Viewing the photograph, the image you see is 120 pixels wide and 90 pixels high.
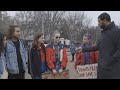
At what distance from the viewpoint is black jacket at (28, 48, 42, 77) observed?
6144 millimetres

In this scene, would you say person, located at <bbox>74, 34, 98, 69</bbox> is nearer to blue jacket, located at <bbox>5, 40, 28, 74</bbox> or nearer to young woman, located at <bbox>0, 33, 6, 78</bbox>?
blue jacket, located at <bbox>5, 40, 28, 74</bbox>

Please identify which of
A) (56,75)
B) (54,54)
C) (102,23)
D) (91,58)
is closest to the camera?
(102,23)

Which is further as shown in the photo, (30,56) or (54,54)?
(54,54)

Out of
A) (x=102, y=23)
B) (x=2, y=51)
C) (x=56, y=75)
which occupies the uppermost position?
(x=102, y=23)

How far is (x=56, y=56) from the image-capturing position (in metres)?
6.38

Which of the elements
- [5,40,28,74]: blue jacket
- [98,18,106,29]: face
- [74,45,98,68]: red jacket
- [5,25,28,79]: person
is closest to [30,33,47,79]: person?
[5,25,28,79]: person

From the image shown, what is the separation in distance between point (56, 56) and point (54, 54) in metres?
0.08

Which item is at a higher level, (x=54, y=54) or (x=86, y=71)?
(x=54, y=54)

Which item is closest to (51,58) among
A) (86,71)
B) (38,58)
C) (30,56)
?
(38,58)

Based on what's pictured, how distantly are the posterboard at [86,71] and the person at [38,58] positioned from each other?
2.41 feet

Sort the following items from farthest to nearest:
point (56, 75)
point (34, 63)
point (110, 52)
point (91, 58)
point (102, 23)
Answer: point (91, 58), point (34, 63), point (56, 75), point (102, 23), point (110, 52)

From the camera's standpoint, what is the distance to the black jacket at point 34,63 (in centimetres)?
614

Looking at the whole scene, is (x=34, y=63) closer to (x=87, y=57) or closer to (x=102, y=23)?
(x=87, y=57)
